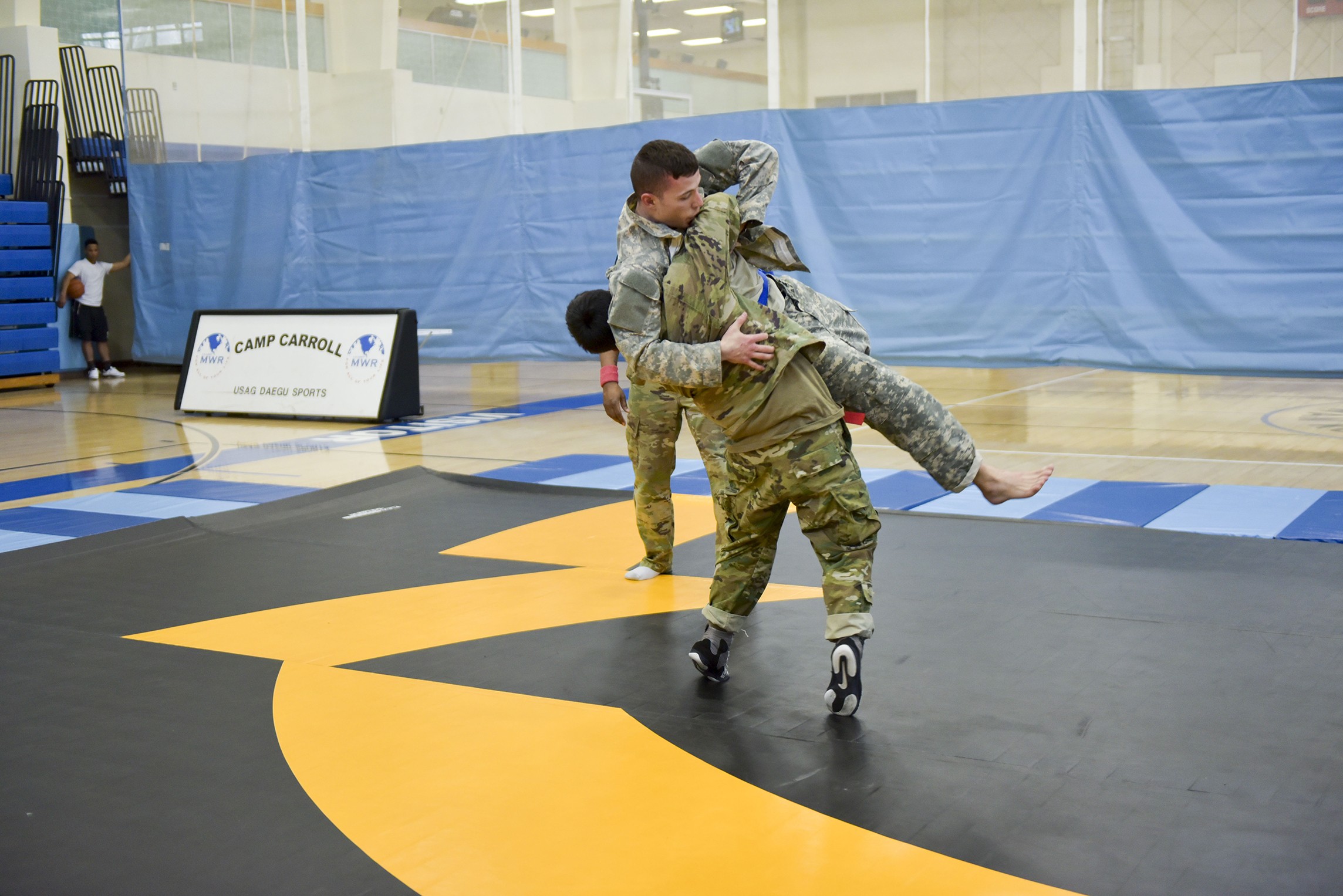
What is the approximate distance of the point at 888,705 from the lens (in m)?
2.66

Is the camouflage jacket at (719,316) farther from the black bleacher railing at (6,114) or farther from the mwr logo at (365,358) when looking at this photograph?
the black bleacher railing at (6,114)

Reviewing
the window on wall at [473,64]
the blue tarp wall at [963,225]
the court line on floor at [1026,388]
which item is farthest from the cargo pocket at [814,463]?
the window on wall at [473,64]

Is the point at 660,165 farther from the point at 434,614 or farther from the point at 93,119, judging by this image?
the point at 93,119

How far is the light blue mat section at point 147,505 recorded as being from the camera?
5340 mm


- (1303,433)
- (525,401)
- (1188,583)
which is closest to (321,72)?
(525,401)

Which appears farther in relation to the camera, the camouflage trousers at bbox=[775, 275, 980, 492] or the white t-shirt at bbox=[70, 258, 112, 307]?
the white t-shirt at bbox=[70, 258, 112, 307]

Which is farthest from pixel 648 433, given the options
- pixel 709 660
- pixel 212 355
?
pixel 212 355

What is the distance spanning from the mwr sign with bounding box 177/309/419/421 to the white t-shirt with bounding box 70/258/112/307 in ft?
12.3

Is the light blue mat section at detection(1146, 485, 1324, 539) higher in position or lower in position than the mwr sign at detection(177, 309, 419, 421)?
lower

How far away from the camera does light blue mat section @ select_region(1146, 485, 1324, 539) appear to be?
4.33m

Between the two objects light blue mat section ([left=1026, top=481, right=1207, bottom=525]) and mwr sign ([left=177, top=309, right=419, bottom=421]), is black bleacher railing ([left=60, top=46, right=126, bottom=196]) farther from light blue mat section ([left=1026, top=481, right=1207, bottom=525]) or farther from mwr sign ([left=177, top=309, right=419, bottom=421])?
light blue mat section ([left=1026, top=481, right=1207, bottom=525])

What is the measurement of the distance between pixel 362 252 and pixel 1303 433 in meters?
7.63

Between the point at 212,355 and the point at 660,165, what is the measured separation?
7.50 meters

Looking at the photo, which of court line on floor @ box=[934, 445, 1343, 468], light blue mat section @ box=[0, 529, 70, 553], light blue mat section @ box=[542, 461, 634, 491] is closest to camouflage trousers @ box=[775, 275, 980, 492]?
light blue mat section @ box=[542, 461, 634, 491]
